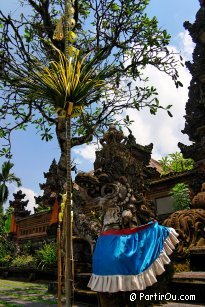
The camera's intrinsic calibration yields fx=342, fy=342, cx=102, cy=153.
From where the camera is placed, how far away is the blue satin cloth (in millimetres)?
4262

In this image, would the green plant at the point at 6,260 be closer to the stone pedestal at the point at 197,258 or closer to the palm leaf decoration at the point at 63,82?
the stone pedestal at the point at 197,258

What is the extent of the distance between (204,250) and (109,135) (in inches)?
123

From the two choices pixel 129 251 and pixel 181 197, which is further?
pixel 181 197

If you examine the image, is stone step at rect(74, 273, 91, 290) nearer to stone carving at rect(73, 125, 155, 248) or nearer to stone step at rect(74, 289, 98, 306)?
stone step at rect(74, 289, 98, 306)

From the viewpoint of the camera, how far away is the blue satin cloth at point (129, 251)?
A: 4262 mm

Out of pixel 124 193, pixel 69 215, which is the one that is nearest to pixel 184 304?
pixel 124 193

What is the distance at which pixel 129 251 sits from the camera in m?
4.38

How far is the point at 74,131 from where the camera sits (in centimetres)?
1348

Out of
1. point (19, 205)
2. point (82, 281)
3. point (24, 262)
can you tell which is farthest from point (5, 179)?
point (82, 281)

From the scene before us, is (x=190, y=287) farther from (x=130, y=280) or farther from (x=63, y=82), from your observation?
(x=63, y=82)

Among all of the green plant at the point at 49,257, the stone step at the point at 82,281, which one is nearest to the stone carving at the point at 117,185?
the stone step at the point at 82,281

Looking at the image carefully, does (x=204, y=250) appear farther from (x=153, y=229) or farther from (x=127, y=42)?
(x=127, y=42)

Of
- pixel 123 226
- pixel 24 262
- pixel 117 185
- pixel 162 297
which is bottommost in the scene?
pixel 162 297

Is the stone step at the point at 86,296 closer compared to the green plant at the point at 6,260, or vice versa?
the stone step at the point at 86,296
